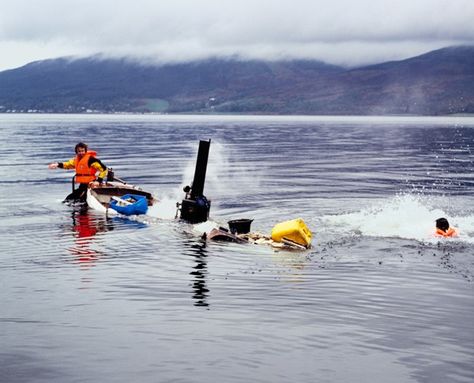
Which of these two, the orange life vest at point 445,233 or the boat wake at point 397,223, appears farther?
the boat wake at point 397,223

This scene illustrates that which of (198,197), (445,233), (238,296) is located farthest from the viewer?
(198,197)

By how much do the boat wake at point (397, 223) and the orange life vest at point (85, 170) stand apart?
11180 millimetres

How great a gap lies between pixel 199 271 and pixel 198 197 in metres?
7.48

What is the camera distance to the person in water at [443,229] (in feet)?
74.4

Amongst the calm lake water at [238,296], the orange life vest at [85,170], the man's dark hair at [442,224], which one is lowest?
the calm lake water at [238,296]

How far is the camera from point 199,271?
18.8 metres

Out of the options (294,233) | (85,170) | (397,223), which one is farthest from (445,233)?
(85,170)

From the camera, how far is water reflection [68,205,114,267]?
20.6 m

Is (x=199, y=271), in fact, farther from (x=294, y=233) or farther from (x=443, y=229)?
(x=443, y=229)

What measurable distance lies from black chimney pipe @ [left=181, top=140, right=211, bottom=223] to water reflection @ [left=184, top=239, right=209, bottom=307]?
8.60 ft

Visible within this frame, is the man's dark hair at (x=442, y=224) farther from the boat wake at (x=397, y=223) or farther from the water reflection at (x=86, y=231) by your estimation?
the water reflection at (x=86, y=231)

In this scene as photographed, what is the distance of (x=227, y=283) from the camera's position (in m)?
17.5

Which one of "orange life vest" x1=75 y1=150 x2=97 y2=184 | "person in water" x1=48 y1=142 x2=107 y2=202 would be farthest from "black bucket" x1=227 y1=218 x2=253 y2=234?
"orange life vest" x1=75 y1=150 x2=97 y2=184

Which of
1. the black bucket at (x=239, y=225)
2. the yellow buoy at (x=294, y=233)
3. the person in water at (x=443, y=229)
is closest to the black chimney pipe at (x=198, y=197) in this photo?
the black bucket at (x=239, y=225)
